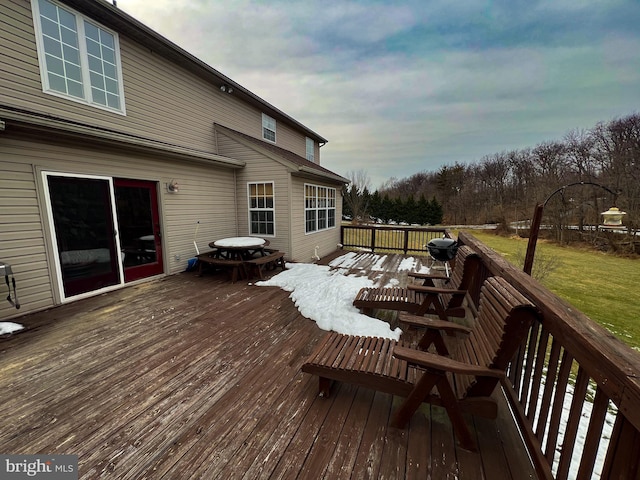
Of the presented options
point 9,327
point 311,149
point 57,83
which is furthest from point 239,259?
point 311,149

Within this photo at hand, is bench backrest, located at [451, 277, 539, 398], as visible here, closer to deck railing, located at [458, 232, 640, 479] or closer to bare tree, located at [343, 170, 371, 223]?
deck railing, located at [458, 232, 640, 479]

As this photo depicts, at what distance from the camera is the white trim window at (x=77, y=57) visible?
420 cm

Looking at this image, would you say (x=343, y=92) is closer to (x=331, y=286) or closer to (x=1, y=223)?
(x=331, y=286)

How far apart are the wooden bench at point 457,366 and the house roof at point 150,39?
6.86 m

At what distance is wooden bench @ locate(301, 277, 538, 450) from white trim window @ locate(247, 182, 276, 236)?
17.3ft

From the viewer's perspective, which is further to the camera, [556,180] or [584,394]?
[556,180]

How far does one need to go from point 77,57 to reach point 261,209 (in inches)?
175

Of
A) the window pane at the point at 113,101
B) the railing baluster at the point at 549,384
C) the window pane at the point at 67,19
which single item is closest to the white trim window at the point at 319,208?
the window pane at the point at 113,101

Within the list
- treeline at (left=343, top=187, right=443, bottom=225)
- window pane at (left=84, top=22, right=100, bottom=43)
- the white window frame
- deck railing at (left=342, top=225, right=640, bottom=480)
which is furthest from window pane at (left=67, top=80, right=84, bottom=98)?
treeline at (left=343, top=187, right=443, bottom=225)

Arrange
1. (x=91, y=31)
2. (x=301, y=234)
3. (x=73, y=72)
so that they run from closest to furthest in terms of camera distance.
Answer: (x=73, y=72) < (x=91, y=31) < (x=301, y=234)

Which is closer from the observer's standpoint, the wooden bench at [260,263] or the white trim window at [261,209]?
the wooden bench at [260,263]

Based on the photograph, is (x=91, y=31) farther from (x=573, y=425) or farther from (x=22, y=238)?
(x=573, y=425)

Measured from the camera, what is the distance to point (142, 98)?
5707 millimetres

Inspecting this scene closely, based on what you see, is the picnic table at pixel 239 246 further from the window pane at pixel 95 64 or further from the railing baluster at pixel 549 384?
the railing baluster at pixel 549 384
